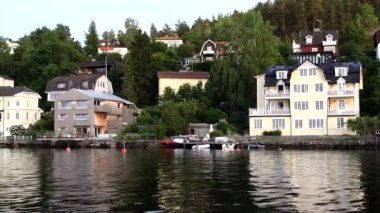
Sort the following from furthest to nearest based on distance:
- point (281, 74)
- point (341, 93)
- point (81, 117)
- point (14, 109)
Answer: point (14, 109), point (81, 117), point (281, 74), point (341, 93)

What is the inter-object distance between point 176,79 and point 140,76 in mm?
6757

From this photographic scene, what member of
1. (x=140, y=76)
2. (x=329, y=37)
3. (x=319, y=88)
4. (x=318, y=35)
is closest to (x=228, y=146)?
(x=319, y=88)

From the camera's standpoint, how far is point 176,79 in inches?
3939

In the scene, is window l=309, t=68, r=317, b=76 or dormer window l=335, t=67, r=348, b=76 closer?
dormer window l=335, t=67, r=348, b=76

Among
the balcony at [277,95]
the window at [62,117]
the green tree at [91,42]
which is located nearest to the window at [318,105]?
the balcony at [277,95]

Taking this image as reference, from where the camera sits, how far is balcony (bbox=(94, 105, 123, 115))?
297ft

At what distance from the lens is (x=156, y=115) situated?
88.3 metres

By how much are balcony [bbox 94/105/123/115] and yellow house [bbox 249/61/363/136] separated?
25494mm

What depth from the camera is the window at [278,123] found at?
80.6 meters

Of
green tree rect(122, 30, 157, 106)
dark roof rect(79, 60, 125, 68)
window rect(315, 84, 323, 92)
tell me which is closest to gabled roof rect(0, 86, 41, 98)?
green tree rect(122, 30, 157, 106)

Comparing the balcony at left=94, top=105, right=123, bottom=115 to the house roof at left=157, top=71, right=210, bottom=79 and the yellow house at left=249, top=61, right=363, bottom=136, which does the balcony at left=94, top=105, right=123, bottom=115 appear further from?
the yellow house at left=249, top=61, right=363, bottom=136

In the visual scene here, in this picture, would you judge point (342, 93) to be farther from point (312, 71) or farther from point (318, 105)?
point (312, 71)

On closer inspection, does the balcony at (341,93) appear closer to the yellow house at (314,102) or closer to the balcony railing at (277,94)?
the yellow house at (314,102)

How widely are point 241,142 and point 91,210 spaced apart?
5512 cm
